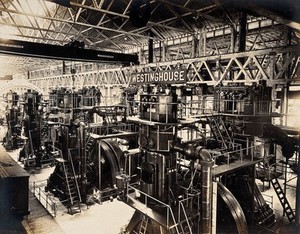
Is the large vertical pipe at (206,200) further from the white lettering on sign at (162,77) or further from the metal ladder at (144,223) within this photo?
the white lettering on sign at (162,77)

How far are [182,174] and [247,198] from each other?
3.01m

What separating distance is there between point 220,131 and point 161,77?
5605 mm

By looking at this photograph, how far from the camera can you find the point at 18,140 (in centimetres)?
2578

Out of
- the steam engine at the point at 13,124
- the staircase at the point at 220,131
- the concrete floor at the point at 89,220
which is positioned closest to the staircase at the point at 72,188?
the concrete floor at the point at 89,220

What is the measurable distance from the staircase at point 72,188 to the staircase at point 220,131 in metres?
7.60

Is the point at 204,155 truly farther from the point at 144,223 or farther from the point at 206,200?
the point at 144,223

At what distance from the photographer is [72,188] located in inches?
522

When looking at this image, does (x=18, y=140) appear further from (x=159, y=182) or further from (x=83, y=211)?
(x=159, y=182)

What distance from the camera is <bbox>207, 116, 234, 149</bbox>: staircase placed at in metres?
11.2

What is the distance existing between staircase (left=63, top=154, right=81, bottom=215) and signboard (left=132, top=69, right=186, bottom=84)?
295 inches

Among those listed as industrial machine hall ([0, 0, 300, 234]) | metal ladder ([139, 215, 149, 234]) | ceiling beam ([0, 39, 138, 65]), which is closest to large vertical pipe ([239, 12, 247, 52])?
industrial machine hall ([0, 0, 300, 234])

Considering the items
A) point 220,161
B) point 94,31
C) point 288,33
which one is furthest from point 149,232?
point 94,31

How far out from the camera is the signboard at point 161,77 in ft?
22.0

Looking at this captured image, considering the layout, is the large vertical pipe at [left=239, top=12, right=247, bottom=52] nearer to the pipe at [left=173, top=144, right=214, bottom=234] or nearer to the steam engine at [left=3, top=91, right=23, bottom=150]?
the pipe at [left=173, top=144, right=214, bottom=234]
